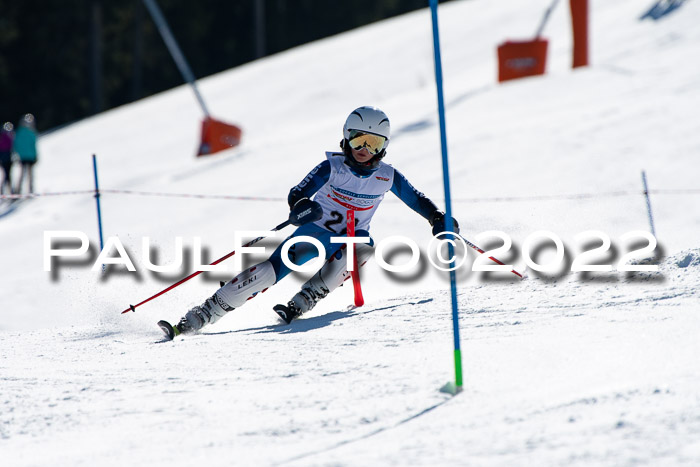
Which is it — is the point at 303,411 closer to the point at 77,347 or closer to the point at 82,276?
the point at 77,347

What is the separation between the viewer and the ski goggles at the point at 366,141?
5.99 metres

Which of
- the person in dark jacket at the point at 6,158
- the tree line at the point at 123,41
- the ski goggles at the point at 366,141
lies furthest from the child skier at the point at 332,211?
the tree line at the point at 123,41

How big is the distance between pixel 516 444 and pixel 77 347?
3027 millimetres

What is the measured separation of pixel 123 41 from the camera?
40531mm

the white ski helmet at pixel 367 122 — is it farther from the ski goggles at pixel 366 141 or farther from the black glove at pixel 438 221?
the black glove at pixel 438 221

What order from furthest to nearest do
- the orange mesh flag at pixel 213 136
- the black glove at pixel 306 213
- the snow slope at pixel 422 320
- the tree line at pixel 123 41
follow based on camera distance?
the tree line at pixel 123 41 → the orange mesh flag at pixel 213 136 → the black glove at pixel 306 213 → the snow slope at pixel 422 320

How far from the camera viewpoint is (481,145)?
12.2 meters

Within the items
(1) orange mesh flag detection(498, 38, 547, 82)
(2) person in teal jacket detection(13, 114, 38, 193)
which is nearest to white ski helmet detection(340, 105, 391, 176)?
(1) orange mesh flag detection(498, 38, 547, 82)

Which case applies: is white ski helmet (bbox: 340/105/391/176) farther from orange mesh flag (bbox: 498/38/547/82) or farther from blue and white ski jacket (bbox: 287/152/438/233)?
orange mesh flag (bbox: 498/38/547/82)

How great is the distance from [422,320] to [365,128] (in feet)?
4.32

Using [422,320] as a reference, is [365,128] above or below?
above

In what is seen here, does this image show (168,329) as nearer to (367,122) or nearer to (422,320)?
(422,320)

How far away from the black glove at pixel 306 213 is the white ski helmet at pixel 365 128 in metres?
0.48

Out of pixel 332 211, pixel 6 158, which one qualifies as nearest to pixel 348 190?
pixel 332 211
